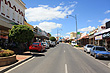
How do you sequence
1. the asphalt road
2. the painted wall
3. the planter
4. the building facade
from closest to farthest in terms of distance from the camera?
the asphalt road → the planter → the building facade → the painted wall

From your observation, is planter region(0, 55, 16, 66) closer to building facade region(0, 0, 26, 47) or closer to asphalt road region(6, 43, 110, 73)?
asphalt road region(6, 43, 110, 73)

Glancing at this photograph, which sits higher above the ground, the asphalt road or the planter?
the planter

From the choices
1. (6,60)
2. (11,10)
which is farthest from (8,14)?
(6,60)

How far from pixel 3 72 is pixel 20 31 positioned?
318 inches

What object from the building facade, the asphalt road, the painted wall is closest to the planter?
the asphalt road

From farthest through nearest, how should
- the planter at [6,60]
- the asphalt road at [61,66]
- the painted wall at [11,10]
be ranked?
the painted wall at [11,10] → the planter at [6,60] → the asphalt road at [61,66]

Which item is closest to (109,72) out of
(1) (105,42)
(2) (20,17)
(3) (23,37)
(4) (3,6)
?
(3) (23,37)

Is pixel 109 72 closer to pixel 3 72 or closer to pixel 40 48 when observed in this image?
pixel 3 72

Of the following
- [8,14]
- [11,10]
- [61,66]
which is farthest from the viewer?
[11,10]

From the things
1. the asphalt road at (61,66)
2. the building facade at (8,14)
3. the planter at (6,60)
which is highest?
the building facade at (8,14)

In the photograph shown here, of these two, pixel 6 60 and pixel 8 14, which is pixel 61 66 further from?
pixel 8 14

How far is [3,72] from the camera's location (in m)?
6.96

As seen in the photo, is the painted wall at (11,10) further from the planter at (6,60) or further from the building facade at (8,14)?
the planter at (6,60)

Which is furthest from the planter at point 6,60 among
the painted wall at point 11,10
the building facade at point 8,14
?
the painted wall at point 11,10
